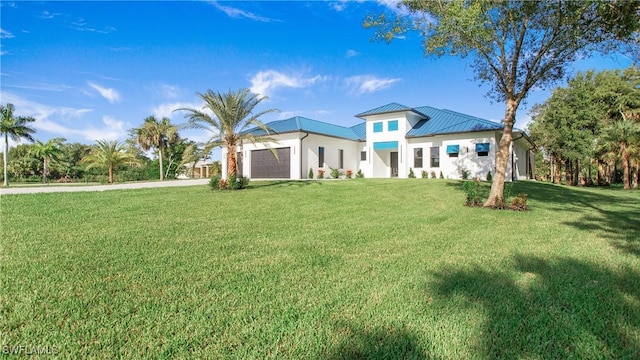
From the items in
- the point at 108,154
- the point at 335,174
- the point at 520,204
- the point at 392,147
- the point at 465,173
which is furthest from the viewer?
the point at 108,154

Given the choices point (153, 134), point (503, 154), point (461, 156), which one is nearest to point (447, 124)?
point (461, 156)

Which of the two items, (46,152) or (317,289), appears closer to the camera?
(317,289)

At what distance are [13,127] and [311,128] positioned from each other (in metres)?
28.4

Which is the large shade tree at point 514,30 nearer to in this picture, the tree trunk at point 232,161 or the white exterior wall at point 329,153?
Answer: the tree trunk at point 232,161

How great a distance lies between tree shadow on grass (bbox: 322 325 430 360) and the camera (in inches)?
87.5

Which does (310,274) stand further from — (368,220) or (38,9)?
(38,9)

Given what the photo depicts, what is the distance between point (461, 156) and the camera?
72.2 feet

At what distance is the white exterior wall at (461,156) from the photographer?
20.9 meters

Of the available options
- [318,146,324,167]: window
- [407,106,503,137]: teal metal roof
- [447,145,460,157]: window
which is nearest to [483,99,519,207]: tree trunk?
[407,106,503,137]: teal metal roof

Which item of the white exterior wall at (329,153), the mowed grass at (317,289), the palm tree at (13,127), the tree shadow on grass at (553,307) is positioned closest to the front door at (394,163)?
the white exterior wall at (329,153)

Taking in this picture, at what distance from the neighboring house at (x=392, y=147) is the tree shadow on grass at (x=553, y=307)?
62.0 ft

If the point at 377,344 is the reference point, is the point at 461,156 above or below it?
above

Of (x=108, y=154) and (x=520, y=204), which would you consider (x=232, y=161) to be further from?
(x=108, y=154)

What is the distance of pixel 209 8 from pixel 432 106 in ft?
71.5
